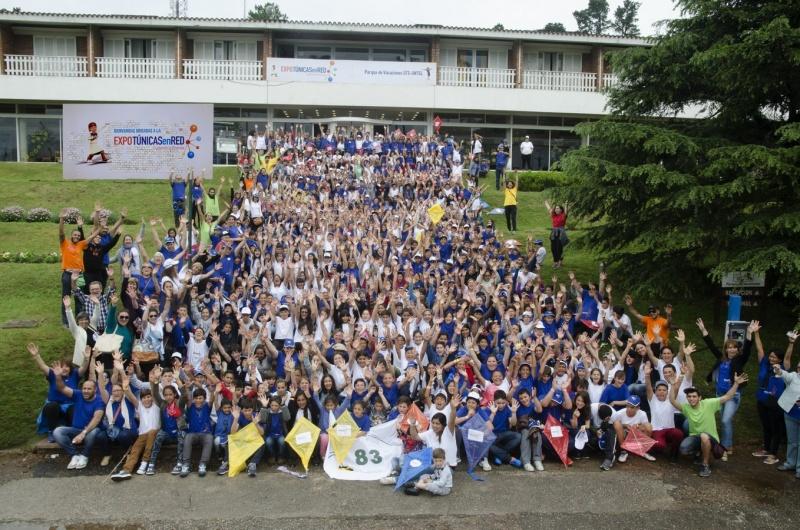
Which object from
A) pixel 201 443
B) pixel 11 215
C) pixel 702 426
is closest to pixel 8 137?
pixel 11 215

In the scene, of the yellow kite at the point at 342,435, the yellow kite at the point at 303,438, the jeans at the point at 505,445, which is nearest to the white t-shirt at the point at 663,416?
the jeans at the point at 505,445

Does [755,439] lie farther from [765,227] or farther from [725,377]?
[765,227]

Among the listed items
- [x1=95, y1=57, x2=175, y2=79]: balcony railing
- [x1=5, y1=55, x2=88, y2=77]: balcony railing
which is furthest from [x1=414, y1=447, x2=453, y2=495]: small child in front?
[x1=5, y1=55, x2=88, y2=77]: balcony railing

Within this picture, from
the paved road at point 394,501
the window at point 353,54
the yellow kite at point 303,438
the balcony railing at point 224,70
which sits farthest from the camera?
the window at point 353,54

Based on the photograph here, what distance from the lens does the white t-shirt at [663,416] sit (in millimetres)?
9992

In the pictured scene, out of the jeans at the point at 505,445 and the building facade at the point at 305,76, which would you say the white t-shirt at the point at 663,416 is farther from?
the building facade at the point at 305,76

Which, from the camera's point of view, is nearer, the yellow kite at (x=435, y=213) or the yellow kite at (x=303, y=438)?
the yellow kite at (x=303, y=438)

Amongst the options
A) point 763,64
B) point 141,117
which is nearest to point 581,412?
point 763,64

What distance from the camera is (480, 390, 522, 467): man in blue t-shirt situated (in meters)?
9.70

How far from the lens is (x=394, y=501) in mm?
8570

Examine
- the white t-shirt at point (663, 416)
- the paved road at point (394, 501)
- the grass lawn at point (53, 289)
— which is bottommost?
the paved road at point (394, 501)

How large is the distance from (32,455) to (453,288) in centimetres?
740

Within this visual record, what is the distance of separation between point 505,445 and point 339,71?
981 inches

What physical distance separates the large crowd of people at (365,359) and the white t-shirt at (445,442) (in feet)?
0.07
